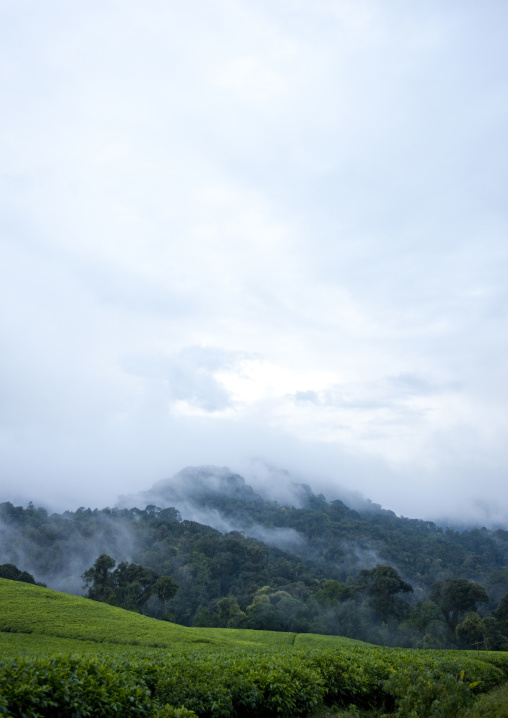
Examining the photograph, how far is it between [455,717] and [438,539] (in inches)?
5232

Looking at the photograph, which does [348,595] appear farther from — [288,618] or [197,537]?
[197,537]

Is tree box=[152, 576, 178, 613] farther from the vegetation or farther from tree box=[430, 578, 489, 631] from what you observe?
the vegetation

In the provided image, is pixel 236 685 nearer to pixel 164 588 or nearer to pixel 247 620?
pixel 247 620

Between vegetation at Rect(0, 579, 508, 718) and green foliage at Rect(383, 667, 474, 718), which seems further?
green foliage at Rect(383, 667, 474, 718)

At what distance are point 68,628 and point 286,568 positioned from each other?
2193 inches

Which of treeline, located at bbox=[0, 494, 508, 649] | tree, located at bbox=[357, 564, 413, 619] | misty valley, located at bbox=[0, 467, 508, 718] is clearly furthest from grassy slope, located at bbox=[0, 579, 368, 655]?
tree, located at bbox=[357, 564, 413, 619]

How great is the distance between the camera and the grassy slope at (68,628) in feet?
55.5

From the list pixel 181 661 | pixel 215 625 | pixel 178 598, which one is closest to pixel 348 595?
pixel 215 625

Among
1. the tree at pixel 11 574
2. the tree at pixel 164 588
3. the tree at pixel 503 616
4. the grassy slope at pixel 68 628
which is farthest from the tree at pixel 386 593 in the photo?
the tree at pixel 11 574

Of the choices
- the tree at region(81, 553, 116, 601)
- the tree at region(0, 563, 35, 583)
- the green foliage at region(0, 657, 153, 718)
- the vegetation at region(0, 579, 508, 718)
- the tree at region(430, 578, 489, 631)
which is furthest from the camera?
the tree at region(81, 553, 116, 601)

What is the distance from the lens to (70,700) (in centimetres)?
554

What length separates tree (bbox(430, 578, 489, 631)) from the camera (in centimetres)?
4228

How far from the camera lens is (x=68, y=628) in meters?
18.9

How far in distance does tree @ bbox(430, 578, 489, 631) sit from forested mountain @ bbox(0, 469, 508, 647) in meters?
0.10
